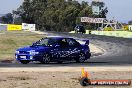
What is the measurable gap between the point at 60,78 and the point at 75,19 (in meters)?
151

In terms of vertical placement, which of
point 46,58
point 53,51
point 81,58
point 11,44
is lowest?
point 11,44

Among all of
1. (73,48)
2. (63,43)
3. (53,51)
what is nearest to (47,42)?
(53,51)

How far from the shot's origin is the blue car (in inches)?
901

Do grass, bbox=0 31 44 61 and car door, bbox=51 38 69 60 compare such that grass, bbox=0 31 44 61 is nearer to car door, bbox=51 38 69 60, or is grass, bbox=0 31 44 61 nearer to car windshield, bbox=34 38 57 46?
car windshield, bbox=34 38 57 46

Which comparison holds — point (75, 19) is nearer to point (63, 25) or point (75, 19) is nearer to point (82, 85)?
point (63, 25)

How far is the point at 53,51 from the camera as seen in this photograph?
23406mm

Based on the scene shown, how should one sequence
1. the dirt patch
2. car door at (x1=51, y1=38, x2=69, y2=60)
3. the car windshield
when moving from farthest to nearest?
the car windshield
car door at (x1=51, y1=38, x2=69, y2=60)
the dirt patch

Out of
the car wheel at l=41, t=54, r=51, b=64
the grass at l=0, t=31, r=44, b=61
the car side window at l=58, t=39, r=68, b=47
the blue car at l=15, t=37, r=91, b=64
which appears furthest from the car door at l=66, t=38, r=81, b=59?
the grass at l=0, t=31, r=44, b=61

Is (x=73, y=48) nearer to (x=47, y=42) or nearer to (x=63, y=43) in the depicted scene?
(x=63, y=43)

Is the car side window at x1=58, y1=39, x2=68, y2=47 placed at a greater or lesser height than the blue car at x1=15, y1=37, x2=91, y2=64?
greater

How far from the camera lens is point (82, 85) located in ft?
41.9

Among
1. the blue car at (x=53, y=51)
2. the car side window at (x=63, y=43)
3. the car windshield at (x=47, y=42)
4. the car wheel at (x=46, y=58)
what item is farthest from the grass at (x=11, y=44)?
the car wheel at (x=46, y=58)

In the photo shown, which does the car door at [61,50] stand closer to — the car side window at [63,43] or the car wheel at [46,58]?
the car side window at [63,43]

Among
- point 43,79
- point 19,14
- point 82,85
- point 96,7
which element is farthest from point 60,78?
point 19,14
